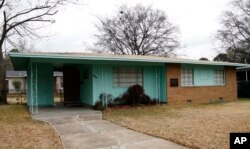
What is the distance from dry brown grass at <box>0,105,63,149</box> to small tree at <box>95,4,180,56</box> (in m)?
30.0

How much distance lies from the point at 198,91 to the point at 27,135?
12293 mm

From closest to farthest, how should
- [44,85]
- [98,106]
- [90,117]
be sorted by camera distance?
[90,117]
[98,106]
[44,85]

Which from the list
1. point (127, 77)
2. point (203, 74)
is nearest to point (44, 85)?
point (127, 77)

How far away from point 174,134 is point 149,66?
9.14m

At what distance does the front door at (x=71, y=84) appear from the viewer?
1845 centimetres

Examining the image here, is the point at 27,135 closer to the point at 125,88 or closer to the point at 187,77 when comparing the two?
the point at 125,88

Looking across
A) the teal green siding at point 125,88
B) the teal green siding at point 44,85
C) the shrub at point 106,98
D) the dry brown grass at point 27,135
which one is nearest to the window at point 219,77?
the teal green siding at point 125,88

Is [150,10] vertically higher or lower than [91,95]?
higher

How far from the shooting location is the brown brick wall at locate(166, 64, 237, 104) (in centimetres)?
1756

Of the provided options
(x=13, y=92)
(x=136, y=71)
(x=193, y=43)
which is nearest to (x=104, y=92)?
(x=136, y=71)

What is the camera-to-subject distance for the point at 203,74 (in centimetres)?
1955

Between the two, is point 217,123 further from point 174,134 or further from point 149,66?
point 149,66

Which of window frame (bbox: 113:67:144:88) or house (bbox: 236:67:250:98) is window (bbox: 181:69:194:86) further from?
house (bbox: 236:67:250:98)

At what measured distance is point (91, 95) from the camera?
15586 mm
